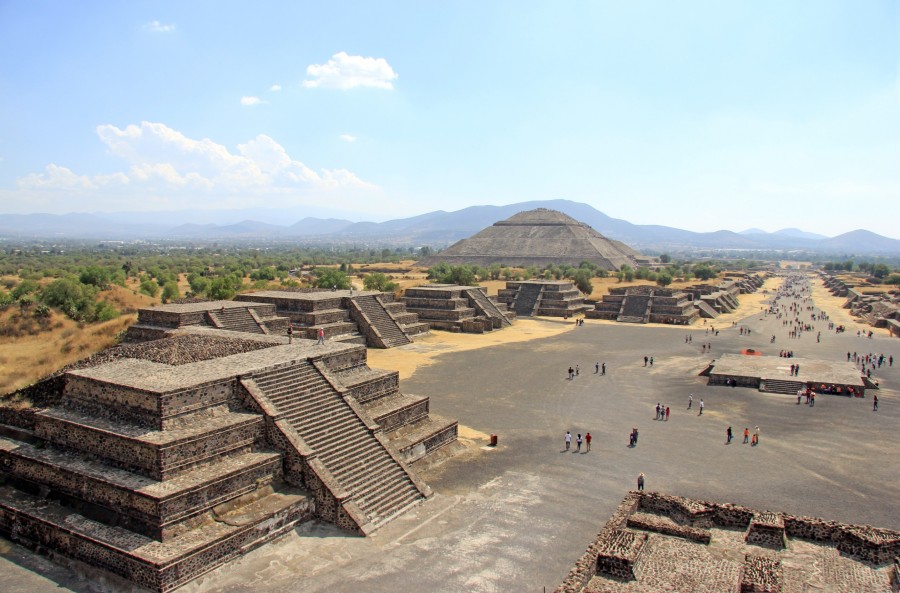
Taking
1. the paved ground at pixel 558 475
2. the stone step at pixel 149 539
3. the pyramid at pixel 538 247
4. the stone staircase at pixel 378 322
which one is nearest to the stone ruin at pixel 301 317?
the stone staircase at pixel 378 322

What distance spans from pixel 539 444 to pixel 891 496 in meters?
9.86

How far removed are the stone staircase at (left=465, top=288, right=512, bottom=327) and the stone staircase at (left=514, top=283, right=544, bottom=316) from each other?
26.6ft

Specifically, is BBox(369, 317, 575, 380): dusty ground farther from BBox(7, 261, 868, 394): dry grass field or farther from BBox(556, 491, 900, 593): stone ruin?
BBox(556, 491, 900, 593): stone ruin

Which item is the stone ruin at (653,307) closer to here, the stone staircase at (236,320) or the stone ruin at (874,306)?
the stone ruin at (874,306)

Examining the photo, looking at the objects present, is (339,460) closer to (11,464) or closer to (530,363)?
(11,464)

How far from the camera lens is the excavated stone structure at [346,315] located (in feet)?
118

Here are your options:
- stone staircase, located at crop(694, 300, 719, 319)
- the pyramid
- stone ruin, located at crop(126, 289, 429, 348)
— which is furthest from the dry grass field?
the pyramid

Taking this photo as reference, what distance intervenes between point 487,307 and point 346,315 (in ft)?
54.1

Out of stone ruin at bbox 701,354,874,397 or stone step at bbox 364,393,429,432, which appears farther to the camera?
stone ruin at bbox 701,354,874,397

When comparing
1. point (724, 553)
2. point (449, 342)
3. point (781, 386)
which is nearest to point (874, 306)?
point (781, 386)

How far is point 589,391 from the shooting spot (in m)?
28.5

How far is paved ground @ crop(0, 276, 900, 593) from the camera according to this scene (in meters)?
12.0

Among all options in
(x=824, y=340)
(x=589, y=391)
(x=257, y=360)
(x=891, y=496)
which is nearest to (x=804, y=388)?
(x=589, y=391)

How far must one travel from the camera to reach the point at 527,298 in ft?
207
